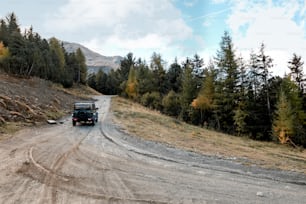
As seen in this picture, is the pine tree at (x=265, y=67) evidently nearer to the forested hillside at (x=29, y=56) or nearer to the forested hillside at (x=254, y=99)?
the forested hillside at (x=254, y=99)

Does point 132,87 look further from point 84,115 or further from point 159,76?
point 84,115

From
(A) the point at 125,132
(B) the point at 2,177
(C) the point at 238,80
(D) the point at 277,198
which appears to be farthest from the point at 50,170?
(C) the point at 238,80

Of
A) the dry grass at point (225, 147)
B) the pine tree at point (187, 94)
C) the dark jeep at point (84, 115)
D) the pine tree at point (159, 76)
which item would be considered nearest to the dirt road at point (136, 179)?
the dry grass at point (225, 147)

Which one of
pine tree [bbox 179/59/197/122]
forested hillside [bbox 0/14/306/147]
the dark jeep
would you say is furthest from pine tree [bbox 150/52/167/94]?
the dark jeep

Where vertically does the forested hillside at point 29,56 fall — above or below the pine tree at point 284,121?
above

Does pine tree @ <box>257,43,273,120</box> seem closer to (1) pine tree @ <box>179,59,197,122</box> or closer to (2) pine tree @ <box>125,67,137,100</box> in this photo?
(1) pine tree @ <box>179,59,197,122</box>

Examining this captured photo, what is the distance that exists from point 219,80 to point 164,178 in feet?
128

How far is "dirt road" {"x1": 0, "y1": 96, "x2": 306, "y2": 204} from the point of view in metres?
8.44

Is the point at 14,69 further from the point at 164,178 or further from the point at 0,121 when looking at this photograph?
the point at 164,178

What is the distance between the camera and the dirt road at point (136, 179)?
844cm

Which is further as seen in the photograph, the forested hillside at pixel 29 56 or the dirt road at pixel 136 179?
the forested hillside at pixel 29 56

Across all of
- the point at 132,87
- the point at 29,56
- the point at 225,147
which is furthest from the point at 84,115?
the point at 132,87

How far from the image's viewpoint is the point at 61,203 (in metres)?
8.02

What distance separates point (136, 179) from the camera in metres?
10.3
